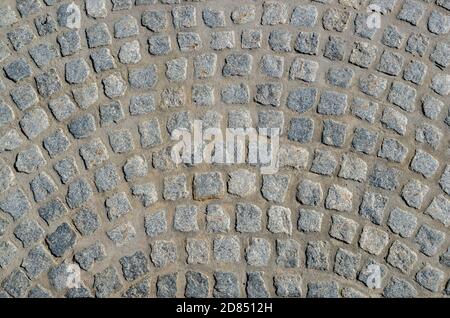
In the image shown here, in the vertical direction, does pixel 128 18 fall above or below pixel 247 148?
above

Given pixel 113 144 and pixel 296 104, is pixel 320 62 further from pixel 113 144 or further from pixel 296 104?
pixel 113 144

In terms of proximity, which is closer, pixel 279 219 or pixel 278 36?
pixel 279 219

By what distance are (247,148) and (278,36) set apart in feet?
2.93

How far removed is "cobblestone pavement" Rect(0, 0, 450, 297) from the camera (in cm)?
469

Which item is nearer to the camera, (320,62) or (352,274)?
(352,274)

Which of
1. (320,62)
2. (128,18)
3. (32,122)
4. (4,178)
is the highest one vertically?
(128,18)

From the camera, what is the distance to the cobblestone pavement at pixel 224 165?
4.69 metres

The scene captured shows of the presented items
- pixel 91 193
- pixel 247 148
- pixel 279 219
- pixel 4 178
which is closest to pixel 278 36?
pixel 247 148

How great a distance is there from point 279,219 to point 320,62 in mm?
1211

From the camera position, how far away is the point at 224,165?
191 inches

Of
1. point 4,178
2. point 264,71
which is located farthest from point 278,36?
point 4,178

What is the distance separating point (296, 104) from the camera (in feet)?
16.3
